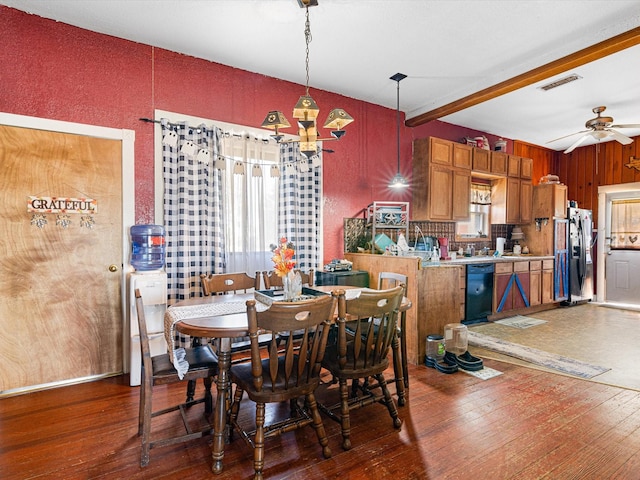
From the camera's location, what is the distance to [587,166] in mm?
6965

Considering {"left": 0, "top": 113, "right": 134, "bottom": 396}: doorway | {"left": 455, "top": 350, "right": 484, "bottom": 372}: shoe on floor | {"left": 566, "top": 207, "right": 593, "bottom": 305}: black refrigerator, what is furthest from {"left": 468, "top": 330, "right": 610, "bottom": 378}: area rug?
{"left": 0, "top": 113, "right": 134, "bottom": 396}: doorway

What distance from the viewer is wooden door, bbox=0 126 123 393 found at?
9.29ft

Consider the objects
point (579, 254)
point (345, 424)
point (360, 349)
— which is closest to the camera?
point (345, 424)

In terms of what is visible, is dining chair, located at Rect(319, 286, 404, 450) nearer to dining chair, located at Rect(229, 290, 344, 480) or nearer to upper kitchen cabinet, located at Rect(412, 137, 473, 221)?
dining chair, located at Rect(229, 290, 344, 480)

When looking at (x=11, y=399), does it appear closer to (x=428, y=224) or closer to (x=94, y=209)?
(x=94, y=209)

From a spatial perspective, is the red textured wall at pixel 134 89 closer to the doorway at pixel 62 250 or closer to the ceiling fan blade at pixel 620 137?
the doorway at pixel 62 250

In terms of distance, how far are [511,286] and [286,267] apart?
4.39 meters

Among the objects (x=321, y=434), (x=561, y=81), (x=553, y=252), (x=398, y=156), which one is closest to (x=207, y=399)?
(x=321, y=434)

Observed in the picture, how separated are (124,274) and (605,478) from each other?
365cm

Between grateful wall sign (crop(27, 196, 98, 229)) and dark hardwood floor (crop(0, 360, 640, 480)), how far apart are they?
4.53 ft

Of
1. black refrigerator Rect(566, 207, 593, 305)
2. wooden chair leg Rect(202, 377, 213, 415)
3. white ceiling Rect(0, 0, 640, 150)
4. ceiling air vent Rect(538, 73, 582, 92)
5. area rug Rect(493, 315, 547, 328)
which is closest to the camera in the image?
wooden chair leg Rect(202, 377, 213, 415)

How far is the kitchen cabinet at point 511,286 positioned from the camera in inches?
203

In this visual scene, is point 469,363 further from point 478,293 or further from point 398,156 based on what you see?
point 398,156

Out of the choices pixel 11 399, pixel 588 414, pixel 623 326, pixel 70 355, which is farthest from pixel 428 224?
pixel 11 399
